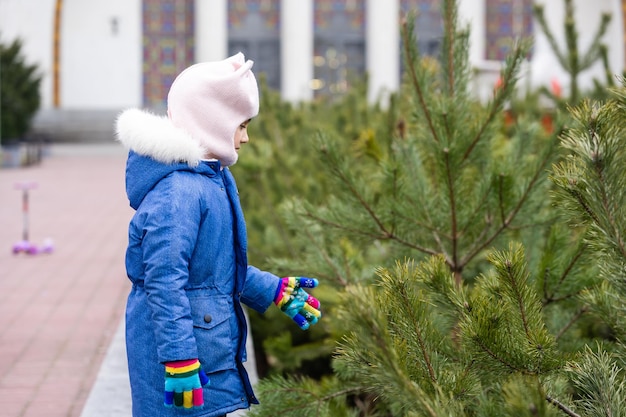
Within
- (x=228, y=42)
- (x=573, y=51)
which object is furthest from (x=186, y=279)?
(x=228, y=42)

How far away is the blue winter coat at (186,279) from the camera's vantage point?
8.27 ft

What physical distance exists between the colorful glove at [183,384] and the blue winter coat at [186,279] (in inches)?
1.5

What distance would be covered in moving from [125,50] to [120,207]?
19583 millimetres

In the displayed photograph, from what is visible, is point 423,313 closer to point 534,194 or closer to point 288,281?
point 288,281

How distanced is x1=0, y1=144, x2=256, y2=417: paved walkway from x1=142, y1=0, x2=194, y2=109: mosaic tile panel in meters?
18.1

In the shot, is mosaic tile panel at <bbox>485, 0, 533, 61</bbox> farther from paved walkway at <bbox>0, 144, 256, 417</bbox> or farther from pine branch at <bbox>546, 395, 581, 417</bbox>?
pine branch at <bbox>546, 395, 581, 417</bbox>

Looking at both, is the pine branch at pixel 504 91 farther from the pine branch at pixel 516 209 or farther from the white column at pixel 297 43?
the white column at pixel 297 43

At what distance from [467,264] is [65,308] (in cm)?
359

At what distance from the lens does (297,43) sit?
31.9 metres

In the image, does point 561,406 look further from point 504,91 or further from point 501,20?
point 501,20

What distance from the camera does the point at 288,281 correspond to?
2898 mm

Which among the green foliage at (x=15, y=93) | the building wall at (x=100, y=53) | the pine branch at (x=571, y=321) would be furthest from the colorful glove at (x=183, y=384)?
the building wall at (x=100, y=53)

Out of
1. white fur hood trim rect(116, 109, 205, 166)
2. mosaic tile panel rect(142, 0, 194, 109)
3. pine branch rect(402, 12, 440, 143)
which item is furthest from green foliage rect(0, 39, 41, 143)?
white fur hood trim rect(116, 109, 205, 166)

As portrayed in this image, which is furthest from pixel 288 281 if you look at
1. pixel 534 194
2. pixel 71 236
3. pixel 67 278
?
pixel 71 236
